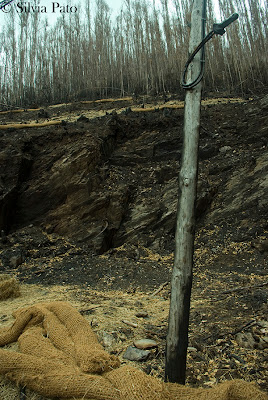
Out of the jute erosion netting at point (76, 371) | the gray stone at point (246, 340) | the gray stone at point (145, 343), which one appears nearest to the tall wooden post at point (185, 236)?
the jute erosion netting at point (76, 371)

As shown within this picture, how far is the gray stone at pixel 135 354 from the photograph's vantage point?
8.23 feet

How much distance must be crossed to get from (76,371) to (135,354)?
725mm

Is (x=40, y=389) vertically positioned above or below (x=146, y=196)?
below

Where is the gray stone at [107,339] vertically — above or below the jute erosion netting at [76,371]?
below

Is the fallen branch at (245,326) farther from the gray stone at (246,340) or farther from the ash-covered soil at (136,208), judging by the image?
the ash-covered soil at (136,208)

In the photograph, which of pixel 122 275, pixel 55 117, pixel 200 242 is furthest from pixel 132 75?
pixel 122 275

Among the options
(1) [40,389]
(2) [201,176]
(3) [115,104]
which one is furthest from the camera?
(3) [115,104]

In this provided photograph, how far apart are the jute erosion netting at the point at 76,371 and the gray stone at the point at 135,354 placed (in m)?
0.31

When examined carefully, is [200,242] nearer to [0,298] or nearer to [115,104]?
[0,298]

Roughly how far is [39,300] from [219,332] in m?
3.04

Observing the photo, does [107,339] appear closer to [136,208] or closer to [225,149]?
[136,208]

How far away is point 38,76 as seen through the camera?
17047 mm

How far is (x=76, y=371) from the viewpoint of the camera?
6.65ft

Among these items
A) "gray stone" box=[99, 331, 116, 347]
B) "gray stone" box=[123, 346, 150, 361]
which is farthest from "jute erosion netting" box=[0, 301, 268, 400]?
"gray stone" box=[123, 346, 150, 361]
